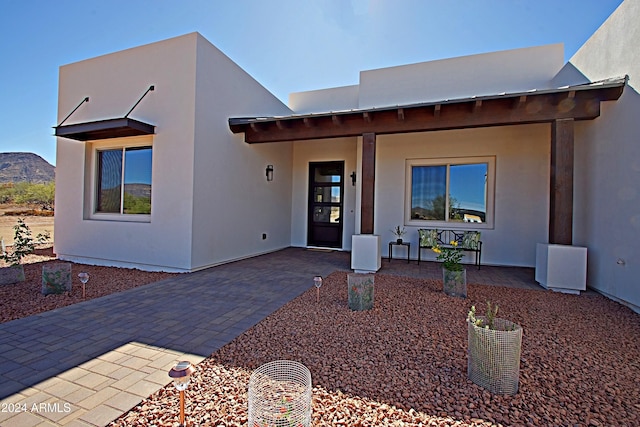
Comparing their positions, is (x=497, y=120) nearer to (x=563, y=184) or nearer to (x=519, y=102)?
(x=519, y=102)

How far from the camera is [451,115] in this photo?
205 inches

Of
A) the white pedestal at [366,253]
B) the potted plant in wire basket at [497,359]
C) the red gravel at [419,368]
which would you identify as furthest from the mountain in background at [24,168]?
the potted plant in wire basket at [497,359]

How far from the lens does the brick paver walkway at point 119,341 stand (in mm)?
1860

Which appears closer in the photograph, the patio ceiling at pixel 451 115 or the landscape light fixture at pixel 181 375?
the landscape light fixture at pixel 181 375

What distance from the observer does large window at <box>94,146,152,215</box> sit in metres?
5.92

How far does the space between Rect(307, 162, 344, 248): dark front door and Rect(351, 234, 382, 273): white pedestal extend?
2.94 metres

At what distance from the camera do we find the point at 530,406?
1.88 metres

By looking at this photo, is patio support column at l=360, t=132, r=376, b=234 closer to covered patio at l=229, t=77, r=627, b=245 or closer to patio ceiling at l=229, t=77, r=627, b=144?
covered patio at l=229, t=77, r=627, b=245

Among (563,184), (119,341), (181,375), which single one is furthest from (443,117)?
(119,341)

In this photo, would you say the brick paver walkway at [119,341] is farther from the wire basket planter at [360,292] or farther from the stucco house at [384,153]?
the stucco house at [384,153]

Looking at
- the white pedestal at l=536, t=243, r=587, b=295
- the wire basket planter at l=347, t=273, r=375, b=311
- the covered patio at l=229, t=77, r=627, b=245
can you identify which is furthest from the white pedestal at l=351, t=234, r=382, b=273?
the white pedestal at l=536, t=243, r=587, b=295

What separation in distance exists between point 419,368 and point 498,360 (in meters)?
0.58

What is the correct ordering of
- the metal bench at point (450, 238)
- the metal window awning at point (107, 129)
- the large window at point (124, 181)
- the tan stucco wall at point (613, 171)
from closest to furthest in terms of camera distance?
the tan stucco wall at point (613, 171), the metal window awning at point (107, 129), the large window at point (124, 181), the metal bench at point (450, 238)

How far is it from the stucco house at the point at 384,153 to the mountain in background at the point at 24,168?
3265 cm
